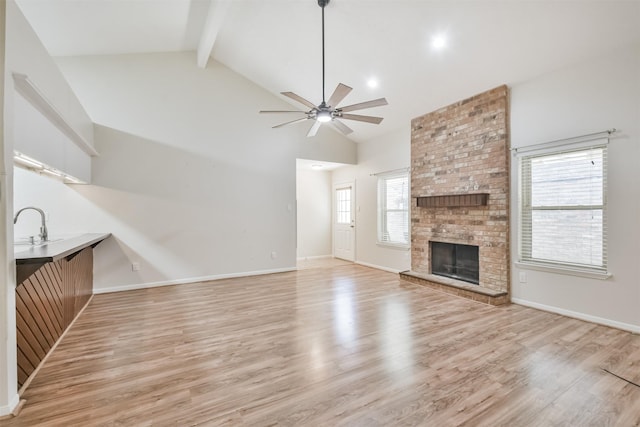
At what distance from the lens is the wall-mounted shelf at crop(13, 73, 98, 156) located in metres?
2.05

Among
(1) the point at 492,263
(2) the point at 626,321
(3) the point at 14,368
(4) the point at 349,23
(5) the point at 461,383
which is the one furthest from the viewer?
(1) the point at 492,263

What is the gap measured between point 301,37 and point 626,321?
5043 millimetres

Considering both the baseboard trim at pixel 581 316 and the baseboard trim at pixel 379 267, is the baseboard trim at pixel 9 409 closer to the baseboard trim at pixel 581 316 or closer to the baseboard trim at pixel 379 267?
the baseboard trim at pixel 581 316

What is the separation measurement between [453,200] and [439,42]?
2.19 meters

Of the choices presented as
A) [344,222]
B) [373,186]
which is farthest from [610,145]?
[344,222]

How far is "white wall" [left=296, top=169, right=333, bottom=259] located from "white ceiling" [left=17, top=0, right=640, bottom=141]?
2837 millimetres

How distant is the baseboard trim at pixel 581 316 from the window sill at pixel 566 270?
1.43ft

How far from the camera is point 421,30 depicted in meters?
3.45

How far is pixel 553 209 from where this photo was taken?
3613 mm

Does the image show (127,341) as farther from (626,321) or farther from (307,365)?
(626,321)

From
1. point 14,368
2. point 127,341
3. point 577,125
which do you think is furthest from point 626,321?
point 14,368

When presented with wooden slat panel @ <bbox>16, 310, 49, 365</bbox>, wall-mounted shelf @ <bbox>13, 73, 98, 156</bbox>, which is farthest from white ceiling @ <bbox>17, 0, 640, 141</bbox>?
wooden slat panel @ <bbox>16, 310, 49, 365</bbox>

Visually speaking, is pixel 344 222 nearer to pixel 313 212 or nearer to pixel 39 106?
pixel 313 212

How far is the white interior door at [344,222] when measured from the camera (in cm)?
716
